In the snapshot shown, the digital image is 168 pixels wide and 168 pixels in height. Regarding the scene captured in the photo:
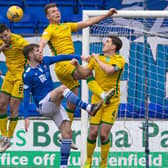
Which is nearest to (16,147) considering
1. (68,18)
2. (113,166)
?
(113,166)

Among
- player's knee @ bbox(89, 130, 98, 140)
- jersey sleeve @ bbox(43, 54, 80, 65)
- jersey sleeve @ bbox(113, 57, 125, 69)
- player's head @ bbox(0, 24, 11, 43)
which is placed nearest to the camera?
jersey sleeve @ bbox(43, 54, 80, 65)

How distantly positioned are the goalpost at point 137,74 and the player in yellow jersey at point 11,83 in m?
1.05

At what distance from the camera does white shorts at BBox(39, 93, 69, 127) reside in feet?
41.4

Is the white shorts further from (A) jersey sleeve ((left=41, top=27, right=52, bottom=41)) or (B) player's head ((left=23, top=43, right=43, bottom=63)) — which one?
(A) jersey sleeve ((left=41, top=27, right=52, bottom=41))

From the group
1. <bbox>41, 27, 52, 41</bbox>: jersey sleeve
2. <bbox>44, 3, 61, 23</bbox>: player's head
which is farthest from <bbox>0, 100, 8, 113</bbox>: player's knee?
<bbox>44, 3, 61, 23</bbox>: player's head

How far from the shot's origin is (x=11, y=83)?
48.3 ft

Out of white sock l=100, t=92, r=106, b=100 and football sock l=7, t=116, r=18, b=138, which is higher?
white sock l=100, t=92, r=106, b=100

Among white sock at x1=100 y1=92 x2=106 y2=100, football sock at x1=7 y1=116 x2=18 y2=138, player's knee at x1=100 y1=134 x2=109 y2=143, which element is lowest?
player's knee at x1=100 y1=134 x2=109 y2=143

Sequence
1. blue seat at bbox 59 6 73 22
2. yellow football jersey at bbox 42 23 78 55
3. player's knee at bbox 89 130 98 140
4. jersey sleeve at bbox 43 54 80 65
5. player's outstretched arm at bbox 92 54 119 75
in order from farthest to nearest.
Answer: blue seat at bbox 59 6 73 22
yellow football jersey at bbox 42 23 78 55
player's knee at bbox 89 130 98 140
player's outstretched arm at bbox 92 54 119 75
jersey sleeve at bbox 43 54 80 65

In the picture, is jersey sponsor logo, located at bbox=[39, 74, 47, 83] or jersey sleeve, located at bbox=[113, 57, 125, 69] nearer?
jersey sponsor logo, located at bbox=[39, 74, 47, 83]

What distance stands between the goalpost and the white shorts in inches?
56.7

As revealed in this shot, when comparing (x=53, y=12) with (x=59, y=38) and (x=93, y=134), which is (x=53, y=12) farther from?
(x=93, y=134)

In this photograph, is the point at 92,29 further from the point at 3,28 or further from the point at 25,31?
the point at 25,31

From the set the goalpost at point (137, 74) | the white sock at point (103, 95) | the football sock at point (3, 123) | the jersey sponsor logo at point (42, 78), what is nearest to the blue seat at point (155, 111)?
the goalpost at point (137, 74)
